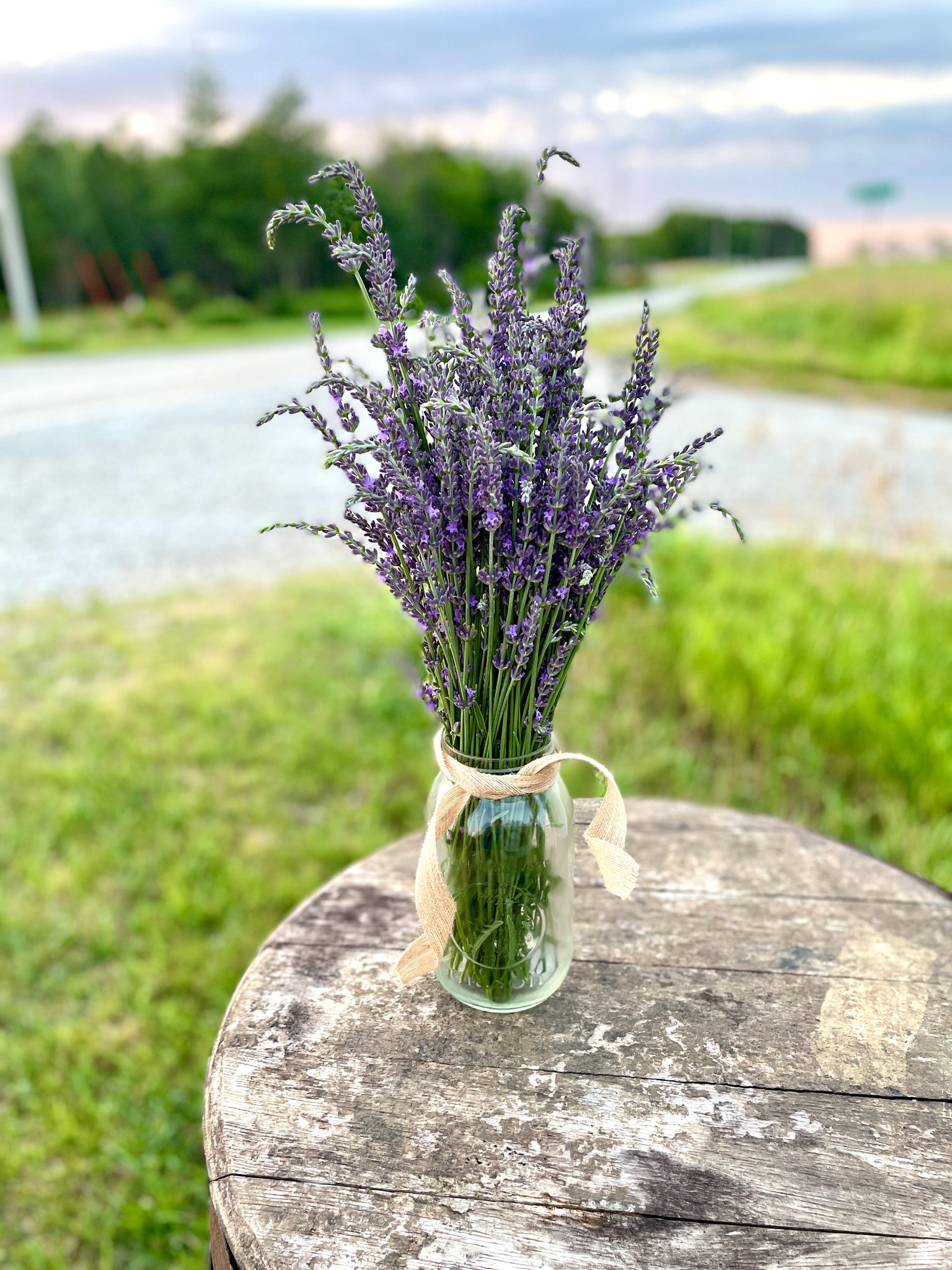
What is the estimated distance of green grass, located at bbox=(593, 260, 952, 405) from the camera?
474 inches

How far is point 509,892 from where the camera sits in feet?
4.16

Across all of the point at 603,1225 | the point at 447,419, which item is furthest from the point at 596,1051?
the point at 447,419

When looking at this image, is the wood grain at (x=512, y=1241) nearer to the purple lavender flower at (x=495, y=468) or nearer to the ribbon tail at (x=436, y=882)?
the ribbon tail at (x=436, y=882)

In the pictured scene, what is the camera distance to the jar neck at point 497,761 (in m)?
1.23

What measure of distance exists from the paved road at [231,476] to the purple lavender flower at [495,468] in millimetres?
2950

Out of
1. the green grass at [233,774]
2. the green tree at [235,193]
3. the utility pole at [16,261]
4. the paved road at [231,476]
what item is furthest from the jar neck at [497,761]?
the green tree at [235,193]

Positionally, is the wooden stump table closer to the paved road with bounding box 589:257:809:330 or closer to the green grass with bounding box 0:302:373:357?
the paved road with bounding box 589:257:809:330

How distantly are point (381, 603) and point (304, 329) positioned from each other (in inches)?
555

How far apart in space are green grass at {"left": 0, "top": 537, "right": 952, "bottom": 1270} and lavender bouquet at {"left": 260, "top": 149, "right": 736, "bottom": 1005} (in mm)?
1660

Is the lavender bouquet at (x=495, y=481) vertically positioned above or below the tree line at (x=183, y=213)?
below

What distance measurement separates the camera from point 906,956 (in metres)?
1.46

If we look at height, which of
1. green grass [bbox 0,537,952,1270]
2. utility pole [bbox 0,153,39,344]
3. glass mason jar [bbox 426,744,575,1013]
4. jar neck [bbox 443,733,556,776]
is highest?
utility pole [bbox 0,153,39,344]

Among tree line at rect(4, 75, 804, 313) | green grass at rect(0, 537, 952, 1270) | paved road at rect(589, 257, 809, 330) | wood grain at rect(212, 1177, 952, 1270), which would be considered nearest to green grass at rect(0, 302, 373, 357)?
tree line at rect(4, 75, 804, 313)

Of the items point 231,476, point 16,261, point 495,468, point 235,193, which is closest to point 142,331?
point 16,261
